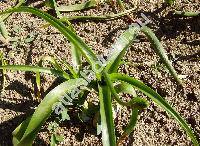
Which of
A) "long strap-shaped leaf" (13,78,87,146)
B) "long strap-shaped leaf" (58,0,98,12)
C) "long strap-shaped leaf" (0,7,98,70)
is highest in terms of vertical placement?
"long strap-shaped leaf" (58,0,98,12)

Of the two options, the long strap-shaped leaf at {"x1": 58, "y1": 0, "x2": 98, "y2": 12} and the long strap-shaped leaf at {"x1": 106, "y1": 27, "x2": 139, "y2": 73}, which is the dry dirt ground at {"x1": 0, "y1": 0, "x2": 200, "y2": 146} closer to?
the long strap-shaped leaf at {"x1": 58, "y1": 0, "x2": 98, "y2": 12}

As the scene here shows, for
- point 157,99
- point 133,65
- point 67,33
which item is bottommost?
point 157,99

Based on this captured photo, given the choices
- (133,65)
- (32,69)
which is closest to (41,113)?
(32,69)

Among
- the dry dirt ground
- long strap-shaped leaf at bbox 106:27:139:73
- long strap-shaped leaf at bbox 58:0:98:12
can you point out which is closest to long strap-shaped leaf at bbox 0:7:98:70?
long strap-shaped leaf at bbox 106:27:139:73

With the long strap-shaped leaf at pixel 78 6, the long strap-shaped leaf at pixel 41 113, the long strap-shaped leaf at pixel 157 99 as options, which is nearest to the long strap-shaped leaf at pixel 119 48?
the long strap-shaped leaf at pixel 157 99

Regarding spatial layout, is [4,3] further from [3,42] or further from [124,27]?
[124,27]

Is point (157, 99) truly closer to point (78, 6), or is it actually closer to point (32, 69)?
point (32, 69)

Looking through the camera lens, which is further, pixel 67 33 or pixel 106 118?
pixel 67 33

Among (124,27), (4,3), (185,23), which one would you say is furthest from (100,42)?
(4,3)
